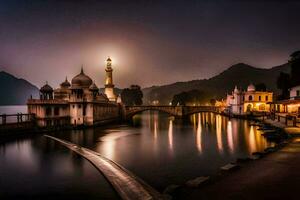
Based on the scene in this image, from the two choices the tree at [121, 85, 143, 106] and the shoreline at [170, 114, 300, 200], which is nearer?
the shoreline at [170, 114, 300, 200]

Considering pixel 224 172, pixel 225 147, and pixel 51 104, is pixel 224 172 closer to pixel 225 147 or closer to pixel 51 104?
pixel 225 147

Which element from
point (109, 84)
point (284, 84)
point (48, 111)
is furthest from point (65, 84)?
point (284, 84)

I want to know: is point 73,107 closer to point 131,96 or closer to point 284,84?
point 284,84

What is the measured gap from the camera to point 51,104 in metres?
69.1

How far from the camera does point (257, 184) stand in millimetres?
17266

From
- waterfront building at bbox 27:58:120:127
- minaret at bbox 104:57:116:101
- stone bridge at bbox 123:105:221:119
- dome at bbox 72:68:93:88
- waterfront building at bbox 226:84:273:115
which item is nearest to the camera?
waterfront building at bbox 27:58:120:127

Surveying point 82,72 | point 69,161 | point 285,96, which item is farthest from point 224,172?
point 285,96

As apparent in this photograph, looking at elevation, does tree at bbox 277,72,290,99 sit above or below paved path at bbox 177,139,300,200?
above

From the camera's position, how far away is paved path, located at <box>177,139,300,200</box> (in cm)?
1539

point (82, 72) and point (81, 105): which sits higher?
point (82, 72)

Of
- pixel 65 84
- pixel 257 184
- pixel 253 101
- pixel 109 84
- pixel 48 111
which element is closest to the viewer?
pixel 257 184

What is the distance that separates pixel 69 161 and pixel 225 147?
2335 centimetres

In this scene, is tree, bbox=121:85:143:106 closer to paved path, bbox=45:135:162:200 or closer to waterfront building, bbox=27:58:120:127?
waterfront building, bbox=27:58:120:127

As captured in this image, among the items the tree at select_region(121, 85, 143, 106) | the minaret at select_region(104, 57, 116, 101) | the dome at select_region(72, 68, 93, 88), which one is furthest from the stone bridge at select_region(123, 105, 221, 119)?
the tree at select_region(121, 85, 143, 106)
